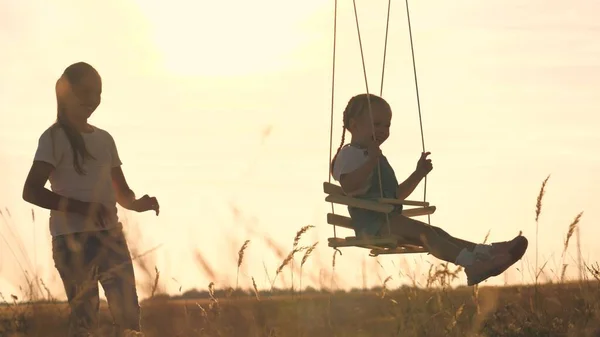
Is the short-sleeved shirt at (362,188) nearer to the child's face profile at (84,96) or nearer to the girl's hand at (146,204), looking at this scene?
the girl's hand at (146,204)

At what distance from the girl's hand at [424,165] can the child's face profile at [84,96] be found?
2519mm

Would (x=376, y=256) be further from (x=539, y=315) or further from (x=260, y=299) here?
(x=260, y=299)

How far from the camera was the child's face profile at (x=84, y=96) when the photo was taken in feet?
20.2

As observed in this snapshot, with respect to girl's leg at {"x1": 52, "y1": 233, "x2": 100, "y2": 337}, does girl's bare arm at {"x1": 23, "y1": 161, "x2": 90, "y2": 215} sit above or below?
above

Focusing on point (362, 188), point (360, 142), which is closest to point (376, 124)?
point (360, 142)

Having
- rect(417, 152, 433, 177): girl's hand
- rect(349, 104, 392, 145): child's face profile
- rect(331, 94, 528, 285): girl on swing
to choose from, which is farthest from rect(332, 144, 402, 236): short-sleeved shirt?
rect(417, 152, 433, 177): girl's hand

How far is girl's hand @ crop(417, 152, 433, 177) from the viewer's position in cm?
765

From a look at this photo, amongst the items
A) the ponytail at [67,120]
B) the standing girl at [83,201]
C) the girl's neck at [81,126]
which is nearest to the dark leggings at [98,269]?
the standing girl at [83,201]

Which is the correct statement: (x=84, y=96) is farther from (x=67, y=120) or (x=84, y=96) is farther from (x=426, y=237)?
(x=426, y=237)

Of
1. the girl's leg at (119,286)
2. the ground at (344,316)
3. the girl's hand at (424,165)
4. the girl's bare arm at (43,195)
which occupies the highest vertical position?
the girl's hand at (424,165)

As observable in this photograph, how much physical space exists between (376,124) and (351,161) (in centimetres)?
32

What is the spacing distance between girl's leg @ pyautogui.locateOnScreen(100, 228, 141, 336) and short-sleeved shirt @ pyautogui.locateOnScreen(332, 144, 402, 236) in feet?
6.29

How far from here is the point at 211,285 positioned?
553 cm

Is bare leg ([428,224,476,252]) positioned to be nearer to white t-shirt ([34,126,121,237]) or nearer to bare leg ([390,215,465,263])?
bare leg ([390,215,465,263])
